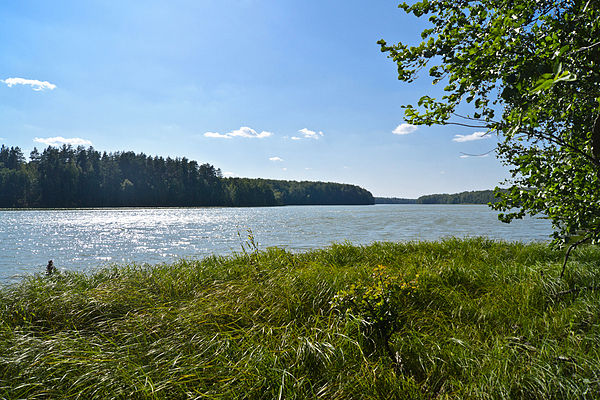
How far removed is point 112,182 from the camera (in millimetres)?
89625

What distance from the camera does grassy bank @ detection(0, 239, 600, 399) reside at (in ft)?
9.27

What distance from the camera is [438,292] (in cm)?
516

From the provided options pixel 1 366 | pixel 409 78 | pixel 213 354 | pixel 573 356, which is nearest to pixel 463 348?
pixel 573 356

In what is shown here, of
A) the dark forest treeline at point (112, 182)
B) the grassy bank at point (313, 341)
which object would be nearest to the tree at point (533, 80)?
the grassy bank at point (313, 341)

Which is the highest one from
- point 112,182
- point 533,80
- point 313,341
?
point 112,182

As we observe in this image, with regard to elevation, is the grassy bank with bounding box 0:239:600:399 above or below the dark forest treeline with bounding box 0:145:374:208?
below

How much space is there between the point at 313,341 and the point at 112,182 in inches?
4021

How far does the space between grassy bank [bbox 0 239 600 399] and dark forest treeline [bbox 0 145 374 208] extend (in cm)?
9515

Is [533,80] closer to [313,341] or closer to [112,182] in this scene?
[313,341]

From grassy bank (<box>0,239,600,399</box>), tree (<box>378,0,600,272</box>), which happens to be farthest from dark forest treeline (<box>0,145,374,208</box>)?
tree (<box>378,0,600,272</box>)

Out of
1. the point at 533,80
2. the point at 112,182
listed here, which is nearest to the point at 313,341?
the point at 533,80

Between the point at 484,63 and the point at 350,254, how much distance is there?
23.7ft

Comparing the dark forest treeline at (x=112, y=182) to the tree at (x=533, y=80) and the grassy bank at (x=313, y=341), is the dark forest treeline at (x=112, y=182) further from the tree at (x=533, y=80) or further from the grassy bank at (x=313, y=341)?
the tree at (x=533, y=80)

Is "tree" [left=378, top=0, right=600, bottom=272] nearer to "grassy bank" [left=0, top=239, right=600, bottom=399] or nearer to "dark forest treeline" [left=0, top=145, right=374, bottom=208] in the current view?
"grassy bank" [left=0, top=239, right=600, bottom=399]
